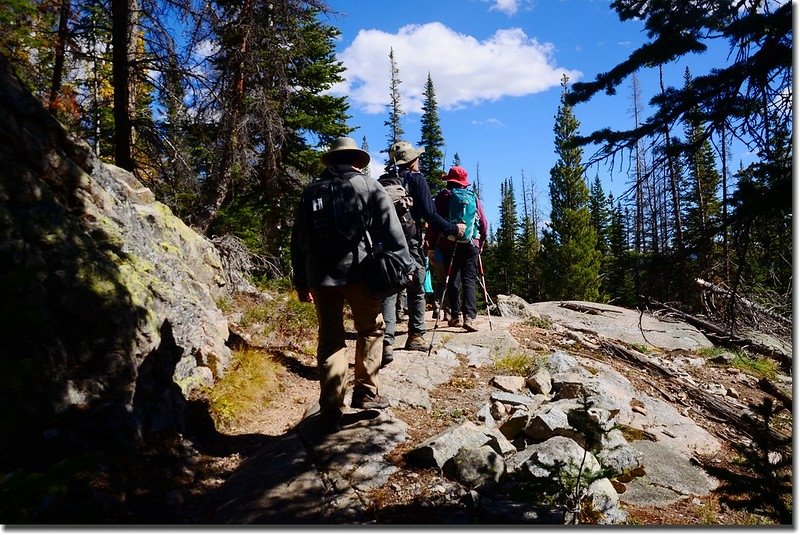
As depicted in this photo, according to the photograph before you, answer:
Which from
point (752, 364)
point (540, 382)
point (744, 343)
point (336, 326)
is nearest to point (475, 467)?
point (336, 326)

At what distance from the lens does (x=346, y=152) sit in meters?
4.02

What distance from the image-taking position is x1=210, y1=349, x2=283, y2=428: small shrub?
4.93 metres

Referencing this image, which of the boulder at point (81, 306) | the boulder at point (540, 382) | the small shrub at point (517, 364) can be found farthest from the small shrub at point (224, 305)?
the boulder at point (540, 382)

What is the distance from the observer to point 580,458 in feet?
11.4

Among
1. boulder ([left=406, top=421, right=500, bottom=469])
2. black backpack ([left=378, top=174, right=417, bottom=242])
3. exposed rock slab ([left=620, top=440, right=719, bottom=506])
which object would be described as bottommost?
exposed rock slab ([left=620, top=440, right=719, bottom=506])

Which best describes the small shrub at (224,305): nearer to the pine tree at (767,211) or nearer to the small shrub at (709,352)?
the pine tree at (767,211)

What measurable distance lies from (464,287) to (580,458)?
3.69 meters

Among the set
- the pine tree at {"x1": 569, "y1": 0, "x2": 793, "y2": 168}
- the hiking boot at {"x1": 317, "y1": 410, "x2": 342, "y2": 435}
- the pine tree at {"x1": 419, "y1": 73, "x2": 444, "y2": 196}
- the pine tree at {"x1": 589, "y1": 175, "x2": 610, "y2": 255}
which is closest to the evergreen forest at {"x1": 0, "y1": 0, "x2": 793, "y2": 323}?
the pine tree at {"x1": 569, "y1": 0, "x2": 793, "y2": 168}

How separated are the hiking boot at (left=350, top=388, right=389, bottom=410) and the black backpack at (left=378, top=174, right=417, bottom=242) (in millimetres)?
1981

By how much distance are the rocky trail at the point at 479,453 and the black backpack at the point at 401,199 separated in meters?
1.63

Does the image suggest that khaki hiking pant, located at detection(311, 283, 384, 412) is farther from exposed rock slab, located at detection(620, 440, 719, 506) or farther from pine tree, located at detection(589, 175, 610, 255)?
pine tree, located at detection(589, 175, 610, 255)

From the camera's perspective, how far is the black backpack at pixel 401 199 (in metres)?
5.34

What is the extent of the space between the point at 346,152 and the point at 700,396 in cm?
524

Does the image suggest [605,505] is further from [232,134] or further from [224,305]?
[232,134]
